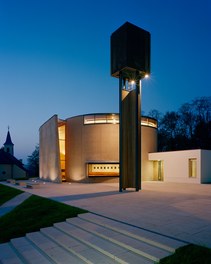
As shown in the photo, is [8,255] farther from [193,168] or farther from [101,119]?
[193,168]

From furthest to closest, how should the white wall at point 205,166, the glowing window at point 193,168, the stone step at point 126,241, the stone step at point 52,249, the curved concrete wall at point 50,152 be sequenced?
the curved concrete wall at point 50,152, the glowing window at point 193,168, the white wall at point 205,166, the stone step at point 52,249, the stone step at point 126,241

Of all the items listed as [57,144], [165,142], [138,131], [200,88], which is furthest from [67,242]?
[200,88]

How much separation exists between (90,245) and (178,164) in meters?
17.8

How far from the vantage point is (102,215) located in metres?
7.45

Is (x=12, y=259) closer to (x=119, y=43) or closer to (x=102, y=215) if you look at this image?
(x=102, y=215)

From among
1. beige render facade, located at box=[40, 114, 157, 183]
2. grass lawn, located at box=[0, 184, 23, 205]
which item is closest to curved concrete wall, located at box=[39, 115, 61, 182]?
beige render facade, located at box=[40, 114, 157, 183]

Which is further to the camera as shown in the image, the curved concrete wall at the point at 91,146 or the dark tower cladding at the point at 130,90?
the curved concrete wall at the point at 91,146

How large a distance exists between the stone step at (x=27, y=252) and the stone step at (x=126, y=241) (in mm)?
1394

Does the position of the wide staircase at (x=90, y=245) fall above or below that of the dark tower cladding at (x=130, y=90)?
below

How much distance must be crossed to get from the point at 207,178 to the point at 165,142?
2128cm

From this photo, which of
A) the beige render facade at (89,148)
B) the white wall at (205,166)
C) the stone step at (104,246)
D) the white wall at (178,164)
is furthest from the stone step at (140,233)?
the white wall at (205,166)

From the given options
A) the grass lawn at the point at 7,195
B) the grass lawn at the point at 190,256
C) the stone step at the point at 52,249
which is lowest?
the grass lawn at the point at 7,195

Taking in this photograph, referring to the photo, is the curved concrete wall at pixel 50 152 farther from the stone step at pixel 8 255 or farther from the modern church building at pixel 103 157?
the stone step at pixel 8 255

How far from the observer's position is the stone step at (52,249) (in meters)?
5.07
